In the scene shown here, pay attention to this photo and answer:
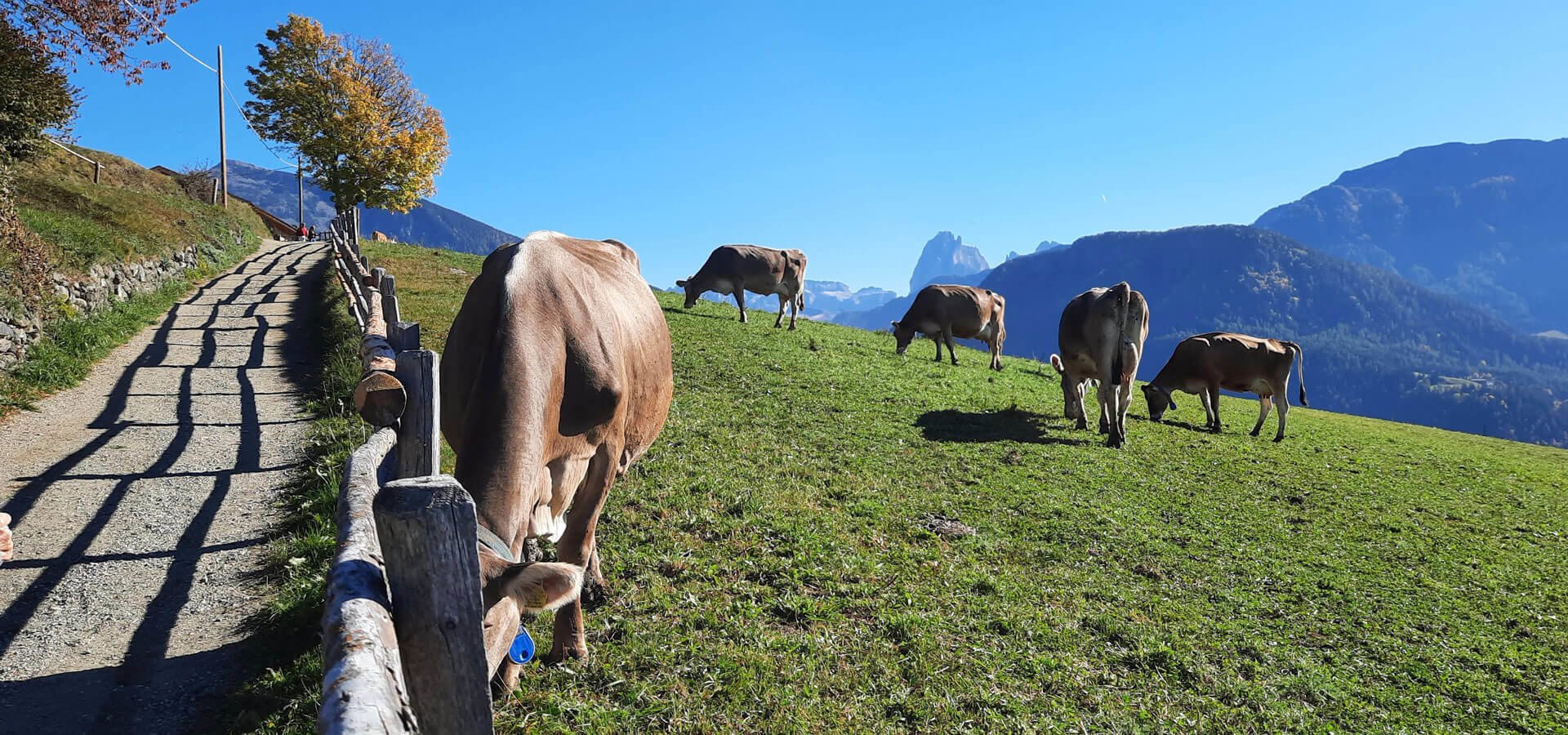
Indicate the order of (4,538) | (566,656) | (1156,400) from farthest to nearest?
(1156,400)
(566,656)
(4,538)

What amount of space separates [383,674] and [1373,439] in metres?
24.6

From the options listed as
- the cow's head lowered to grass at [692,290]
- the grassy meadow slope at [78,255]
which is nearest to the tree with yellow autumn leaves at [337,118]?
the grassy meadow slope at [78,255]

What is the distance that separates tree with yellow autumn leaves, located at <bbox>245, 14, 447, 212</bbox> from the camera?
133 feet

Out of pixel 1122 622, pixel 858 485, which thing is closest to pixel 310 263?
pixel 858 485

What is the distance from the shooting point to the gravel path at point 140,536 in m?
4.44

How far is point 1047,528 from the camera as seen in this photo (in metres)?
9.46

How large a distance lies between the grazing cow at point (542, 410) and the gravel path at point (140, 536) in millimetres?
2260

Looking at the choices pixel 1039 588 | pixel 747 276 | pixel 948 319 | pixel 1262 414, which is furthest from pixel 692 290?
pixel 1039 588

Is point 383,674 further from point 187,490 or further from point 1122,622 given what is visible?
point 187,490

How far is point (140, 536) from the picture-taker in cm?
654

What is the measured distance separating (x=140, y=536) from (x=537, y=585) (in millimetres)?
6341

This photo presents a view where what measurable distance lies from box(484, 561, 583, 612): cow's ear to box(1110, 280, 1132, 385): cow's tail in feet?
45.7

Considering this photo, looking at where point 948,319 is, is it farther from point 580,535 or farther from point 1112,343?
point 580,535

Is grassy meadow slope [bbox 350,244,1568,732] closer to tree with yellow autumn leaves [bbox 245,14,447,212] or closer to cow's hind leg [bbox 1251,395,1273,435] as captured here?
cow's hind leg [bbox 1251,395,1273,435]
